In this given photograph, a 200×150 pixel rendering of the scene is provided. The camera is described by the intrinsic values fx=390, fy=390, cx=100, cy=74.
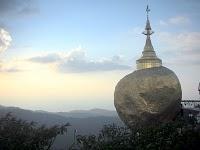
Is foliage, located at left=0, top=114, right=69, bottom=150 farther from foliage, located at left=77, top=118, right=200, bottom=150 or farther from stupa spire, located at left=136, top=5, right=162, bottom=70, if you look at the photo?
stupa spire, located at left=136, top=5, right=162, bottom=70

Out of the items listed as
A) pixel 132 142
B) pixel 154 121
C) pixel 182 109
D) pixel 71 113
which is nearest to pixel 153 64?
pixel 182 109

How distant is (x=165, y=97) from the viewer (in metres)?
31.9

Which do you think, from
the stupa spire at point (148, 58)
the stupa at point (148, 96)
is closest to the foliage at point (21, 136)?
the stupa at point (148, 96)

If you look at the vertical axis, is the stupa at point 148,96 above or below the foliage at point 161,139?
above

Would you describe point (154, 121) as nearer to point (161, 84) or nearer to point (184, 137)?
point (161, 84)

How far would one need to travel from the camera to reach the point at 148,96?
105ft

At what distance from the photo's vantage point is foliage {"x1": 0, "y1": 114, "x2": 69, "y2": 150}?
90.2 feet

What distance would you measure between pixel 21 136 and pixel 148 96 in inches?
420

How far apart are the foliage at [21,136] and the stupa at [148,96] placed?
605cm

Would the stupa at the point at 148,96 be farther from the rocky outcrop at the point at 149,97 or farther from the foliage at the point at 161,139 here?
the foliage at the point at 161,139

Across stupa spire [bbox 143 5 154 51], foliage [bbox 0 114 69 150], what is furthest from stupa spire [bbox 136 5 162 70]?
foliage [bbox 0 114 69 150]

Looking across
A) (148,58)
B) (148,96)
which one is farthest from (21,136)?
(148,58)

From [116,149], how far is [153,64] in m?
15.7

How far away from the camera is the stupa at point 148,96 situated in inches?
1246
